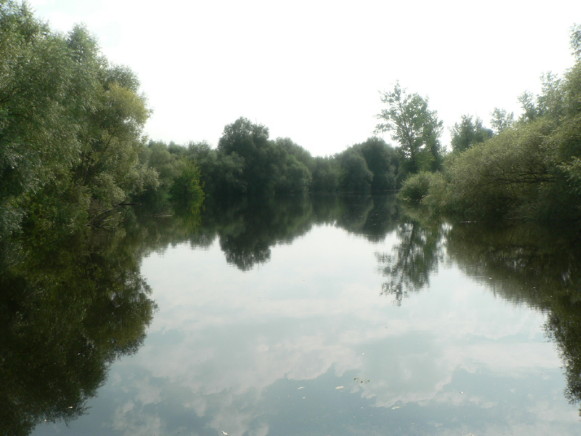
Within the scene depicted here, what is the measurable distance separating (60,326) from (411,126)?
5212 centimetres

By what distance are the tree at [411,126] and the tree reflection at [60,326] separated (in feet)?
148

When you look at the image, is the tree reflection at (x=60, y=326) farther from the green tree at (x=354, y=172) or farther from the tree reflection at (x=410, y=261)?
the green tree at (x=354, y=172)

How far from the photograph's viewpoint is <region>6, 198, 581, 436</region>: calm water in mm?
5805

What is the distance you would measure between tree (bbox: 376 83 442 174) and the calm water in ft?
136

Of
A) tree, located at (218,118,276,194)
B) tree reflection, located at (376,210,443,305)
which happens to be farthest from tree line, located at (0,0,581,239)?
tree, located at (218,118,276,194)

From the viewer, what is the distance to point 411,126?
184ft

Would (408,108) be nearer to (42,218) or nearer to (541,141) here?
(541,141)

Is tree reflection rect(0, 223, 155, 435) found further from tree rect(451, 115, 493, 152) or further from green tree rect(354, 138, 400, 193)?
green tree rect(354, 138, 400, 193)

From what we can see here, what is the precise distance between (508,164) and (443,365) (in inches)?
858

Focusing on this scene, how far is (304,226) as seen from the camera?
3238cm

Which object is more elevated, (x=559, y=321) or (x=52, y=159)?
(x=52, y=159)

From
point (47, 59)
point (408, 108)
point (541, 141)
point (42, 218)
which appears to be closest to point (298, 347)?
point (47, 59)

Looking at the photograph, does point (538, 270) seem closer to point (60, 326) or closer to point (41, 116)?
point (60, 326)

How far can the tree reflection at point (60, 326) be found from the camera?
6.26 meters
